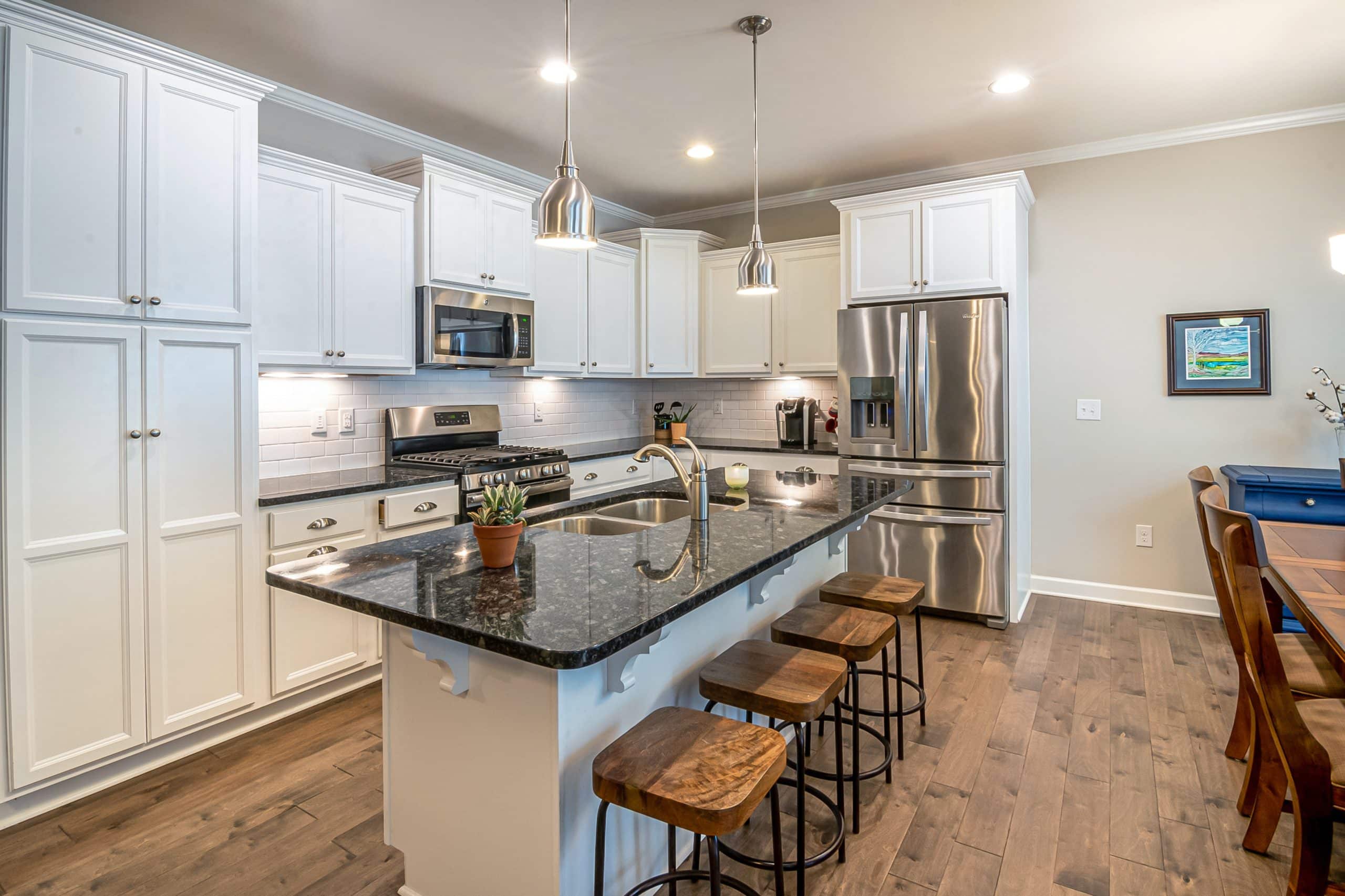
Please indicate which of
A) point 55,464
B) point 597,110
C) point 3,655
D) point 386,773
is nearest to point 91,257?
point 55,464

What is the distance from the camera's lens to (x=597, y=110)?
11.3ft

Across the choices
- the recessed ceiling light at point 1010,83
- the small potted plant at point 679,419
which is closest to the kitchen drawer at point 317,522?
the small potted plant at point 679,419

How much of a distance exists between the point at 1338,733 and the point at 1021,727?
114 centimetres

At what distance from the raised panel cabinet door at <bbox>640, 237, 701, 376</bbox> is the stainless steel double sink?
2.48 metres

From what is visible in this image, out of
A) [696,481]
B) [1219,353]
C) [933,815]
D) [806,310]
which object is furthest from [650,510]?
[1219,353]

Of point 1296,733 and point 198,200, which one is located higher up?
point 198,200

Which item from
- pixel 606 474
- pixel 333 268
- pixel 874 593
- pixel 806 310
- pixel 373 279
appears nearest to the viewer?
pixel 874 593

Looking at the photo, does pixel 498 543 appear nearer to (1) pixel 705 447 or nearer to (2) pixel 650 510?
(2) pixel 650 510

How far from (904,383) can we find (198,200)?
3361 millimetres

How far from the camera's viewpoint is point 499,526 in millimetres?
1571

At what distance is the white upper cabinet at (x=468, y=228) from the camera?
3430mm

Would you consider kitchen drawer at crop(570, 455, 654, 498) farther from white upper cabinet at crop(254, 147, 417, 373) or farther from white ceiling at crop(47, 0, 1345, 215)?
white ceiling at crop(47, 0, 1345, 215)

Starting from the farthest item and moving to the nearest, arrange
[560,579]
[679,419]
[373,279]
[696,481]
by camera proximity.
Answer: [679,419] < [373,279] < [696,481] < [560,579]

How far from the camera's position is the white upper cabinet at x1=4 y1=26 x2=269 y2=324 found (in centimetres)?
208
